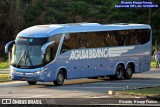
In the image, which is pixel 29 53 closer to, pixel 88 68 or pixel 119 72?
pixel 88 68

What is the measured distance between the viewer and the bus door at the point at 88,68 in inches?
1233

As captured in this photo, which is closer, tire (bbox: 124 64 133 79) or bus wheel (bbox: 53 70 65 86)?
bus wheel (bbox: 53 70 65 86)

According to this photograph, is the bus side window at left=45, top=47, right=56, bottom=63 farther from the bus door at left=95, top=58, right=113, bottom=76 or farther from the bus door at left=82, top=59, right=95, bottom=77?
the bus door at left=95, top=58, right=113, bottom=76

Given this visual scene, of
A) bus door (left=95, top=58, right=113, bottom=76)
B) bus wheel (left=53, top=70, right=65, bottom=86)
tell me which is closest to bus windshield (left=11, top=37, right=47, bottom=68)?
bus wheel (left=53, top=70, right=65, bottom=86)

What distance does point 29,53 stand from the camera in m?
28.7

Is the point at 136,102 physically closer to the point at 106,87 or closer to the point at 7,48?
the point at 106,87

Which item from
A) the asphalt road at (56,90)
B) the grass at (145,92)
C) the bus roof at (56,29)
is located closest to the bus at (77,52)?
the bus roof at (56,29)

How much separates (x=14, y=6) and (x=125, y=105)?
4947 cm

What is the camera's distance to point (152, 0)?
2721 inches

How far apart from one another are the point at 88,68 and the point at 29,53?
4.37 meters

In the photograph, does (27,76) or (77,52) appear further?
(77,52)

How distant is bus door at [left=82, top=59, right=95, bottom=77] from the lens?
1233 inches

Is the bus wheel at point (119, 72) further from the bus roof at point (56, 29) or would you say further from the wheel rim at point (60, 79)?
the wheel rim at point (60, 79)

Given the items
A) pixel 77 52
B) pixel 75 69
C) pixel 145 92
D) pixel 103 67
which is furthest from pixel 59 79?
pixel 145 92
